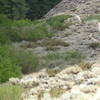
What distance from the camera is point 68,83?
1050cm

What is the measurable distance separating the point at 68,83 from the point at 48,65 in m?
→ 3.22

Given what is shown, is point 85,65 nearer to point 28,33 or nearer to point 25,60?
point 25,60

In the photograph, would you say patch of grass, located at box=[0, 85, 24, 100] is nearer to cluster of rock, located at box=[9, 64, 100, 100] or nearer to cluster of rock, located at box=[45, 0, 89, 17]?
cluster of rock, located at box=[9, 64, 100, 100]

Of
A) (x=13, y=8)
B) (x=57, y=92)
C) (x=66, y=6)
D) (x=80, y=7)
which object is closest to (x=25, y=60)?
(x=57, y=92)

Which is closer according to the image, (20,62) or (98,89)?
(98,89)

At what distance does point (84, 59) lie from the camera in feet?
47.3

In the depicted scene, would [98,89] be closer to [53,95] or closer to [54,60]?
[53,95]

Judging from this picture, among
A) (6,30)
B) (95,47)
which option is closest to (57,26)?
(6,30)

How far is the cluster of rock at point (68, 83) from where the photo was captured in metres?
8.94

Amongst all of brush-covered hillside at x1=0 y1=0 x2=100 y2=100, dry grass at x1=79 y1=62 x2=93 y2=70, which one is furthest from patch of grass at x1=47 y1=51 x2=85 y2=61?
dry grass at x1=79 y1=62 x2=93 y2=70

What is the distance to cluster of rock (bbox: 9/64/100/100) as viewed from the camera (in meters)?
8.94

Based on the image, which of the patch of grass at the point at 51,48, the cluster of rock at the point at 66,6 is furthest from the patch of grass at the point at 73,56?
the cluster of rock at the point at 66,6

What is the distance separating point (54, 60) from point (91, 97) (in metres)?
5.65

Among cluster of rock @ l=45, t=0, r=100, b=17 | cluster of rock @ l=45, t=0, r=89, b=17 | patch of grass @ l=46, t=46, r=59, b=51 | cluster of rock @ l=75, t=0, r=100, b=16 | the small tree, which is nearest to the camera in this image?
patch of grass @ l=46, t=46, r=59, b=51
